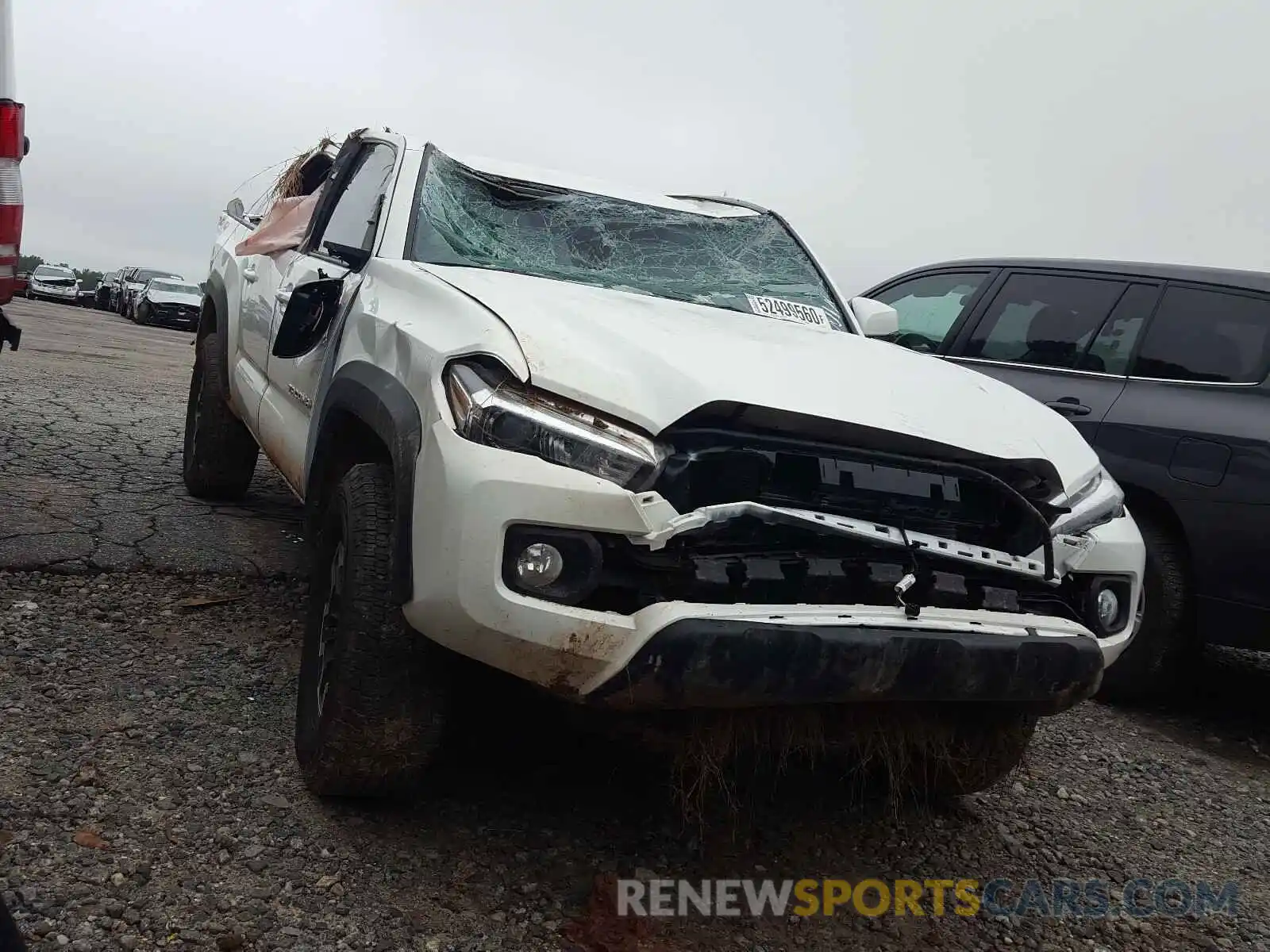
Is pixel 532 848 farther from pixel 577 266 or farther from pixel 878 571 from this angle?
pixel 577 266

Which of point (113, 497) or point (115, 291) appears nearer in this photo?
point (113, 497)

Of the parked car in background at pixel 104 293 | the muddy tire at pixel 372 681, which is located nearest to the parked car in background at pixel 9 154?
the muddy tire at pixel 372 681

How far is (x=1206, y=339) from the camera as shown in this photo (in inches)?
165

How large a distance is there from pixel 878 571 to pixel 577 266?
144 centimetres

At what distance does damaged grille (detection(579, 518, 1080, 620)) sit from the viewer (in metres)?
2.06

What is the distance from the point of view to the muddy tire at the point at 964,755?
2.59 metres

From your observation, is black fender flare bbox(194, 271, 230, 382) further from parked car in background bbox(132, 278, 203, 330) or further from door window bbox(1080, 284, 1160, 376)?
parked car in background bbox(132, 278, 203, 330)

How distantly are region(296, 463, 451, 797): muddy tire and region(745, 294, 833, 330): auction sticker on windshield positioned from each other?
4.58 feet

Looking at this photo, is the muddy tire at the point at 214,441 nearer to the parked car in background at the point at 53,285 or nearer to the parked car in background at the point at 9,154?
the parked car in background at the point at 9,154

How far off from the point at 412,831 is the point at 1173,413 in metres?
3.16

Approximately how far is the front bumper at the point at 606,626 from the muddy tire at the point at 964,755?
1.69 feet

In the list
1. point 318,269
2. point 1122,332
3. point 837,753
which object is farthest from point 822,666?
point 1122,332

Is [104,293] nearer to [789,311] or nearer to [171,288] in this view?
[171,288]

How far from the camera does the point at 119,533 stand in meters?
4.35
